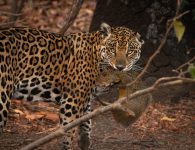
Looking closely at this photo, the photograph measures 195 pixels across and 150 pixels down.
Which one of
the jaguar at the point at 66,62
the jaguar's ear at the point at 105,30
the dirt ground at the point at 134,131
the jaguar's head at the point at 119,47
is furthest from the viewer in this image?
the dirt ground at the point at 134,131

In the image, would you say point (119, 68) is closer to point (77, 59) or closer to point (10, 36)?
point (77, 59)

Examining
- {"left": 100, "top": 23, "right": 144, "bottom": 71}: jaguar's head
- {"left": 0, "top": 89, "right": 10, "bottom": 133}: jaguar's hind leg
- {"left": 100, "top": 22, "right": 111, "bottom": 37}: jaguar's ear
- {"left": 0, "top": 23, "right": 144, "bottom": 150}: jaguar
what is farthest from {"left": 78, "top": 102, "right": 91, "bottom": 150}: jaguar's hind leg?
{"left": 0, "top": 89, "right": 10, "bottom": 133}: jaguar's hind leg

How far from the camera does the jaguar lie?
26.3ft

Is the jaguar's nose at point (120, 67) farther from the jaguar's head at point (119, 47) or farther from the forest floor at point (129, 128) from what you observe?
the forest floor at point (129, 128)

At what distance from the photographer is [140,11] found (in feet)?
38.0

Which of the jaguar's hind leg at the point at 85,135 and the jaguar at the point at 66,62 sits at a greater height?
the jaguar at the point at 66,62

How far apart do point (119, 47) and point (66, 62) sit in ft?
2.62

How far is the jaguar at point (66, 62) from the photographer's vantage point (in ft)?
26.3

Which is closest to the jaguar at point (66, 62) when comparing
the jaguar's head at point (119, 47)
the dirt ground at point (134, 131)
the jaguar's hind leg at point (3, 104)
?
the jaguar's head at point (119, 47)

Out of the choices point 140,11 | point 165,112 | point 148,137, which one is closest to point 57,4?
point 140,11

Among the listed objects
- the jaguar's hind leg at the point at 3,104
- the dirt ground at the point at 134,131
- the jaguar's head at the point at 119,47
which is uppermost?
the jaguar's head at the point at 119,47

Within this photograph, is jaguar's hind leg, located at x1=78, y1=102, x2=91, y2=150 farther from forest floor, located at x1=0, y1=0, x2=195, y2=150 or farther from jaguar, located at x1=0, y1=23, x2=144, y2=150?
forest floor, located at x1=0, y1=0, x2=195, y2=150

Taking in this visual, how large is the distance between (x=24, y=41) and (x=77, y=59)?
846 mm

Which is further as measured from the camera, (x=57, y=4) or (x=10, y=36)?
(x=57, y=4)
